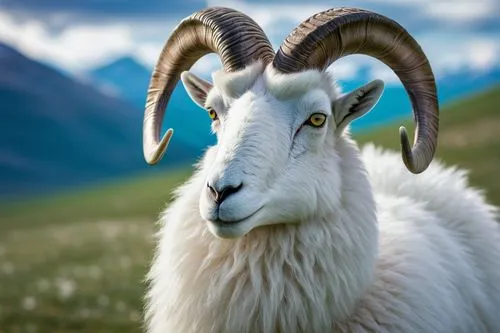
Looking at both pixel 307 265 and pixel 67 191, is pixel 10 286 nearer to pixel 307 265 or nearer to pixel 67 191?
pixel 307 265

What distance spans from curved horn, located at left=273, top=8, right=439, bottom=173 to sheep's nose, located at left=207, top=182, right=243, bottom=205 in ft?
4.01

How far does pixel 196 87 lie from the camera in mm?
6660

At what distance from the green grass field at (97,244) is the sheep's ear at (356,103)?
21.2 feet

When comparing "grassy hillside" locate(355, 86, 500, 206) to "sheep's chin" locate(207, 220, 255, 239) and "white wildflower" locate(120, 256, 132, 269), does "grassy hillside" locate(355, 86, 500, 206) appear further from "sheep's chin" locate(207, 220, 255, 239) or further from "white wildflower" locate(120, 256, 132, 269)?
"sheep's chin" locate(207, 220, 255, 239)

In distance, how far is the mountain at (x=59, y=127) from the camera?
105 meters

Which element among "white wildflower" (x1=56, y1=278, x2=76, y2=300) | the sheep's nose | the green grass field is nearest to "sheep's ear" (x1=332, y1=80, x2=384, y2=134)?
the sheep's nose

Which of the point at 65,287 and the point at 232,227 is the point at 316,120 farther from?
the point at 65,287

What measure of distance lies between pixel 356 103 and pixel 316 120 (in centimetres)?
51

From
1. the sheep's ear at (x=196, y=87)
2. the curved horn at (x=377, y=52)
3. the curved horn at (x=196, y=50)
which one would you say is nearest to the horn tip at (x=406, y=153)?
the curved horn at (x=377, y=52)

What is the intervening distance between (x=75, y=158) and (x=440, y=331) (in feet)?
374

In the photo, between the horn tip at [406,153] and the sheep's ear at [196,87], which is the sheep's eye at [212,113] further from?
the horn tip at [406,153]

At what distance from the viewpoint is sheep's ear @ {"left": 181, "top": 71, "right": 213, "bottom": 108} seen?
6539 mm

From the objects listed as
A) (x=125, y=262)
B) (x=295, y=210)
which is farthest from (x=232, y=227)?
(x=125, y=262)

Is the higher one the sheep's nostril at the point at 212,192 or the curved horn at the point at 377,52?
the curved horn at the point at 377,52
